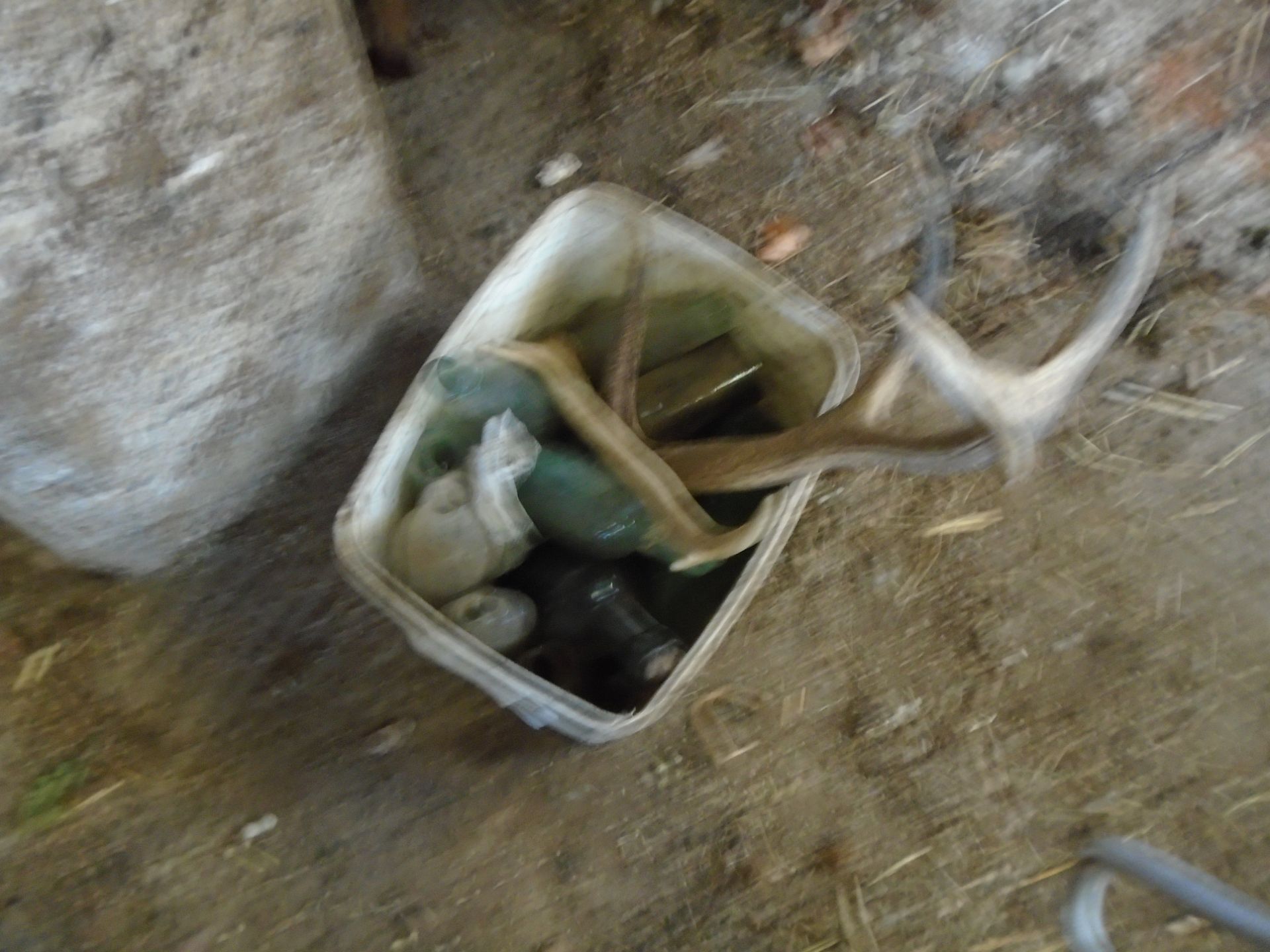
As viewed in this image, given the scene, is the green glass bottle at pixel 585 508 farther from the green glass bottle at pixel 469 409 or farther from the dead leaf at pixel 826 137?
the dead leaf at pixel 826 137

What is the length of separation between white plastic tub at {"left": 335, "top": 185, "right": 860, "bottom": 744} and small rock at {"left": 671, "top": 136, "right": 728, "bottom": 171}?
470mm

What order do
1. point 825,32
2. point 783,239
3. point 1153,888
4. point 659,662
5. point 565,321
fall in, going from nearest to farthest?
point 1153,888, point 659,662, point 565,321, point 783,239, point 825,32

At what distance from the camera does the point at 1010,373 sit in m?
0.89

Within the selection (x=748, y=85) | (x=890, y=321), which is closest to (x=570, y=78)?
(x=748, y=85)

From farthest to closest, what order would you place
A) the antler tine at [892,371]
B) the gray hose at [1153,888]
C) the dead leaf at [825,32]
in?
the dead leaf at [825,32] → the antler tine at [892,371] → the gray hose at [1153,888]

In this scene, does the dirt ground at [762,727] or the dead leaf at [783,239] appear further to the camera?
the dead leaf at [783,239]

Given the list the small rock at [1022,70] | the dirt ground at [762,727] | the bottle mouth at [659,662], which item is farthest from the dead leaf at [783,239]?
the bottle mouth at [659,662]

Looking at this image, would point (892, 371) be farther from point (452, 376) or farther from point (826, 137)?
point (826, 137)

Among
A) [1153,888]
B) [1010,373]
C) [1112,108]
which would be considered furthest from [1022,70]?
[1153,888]

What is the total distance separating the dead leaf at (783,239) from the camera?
58.7 inches

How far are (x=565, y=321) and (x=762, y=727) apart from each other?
60 centimetres

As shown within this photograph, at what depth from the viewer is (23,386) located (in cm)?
88

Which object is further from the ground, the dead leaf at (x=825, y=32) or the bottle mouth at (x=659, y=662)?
the dead leaf at (x=825, y=32)

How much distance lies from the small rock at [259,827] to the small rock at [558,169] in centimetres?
100
